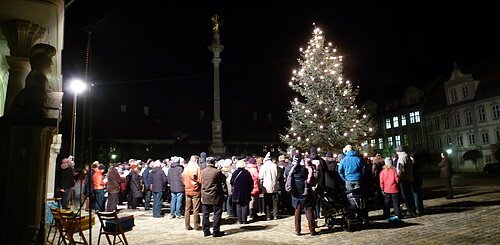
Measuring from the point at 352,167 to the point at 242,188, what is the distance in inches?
125

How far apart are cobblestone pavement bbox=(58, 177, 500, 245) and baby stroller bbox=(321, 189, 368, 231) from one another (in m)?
0.23

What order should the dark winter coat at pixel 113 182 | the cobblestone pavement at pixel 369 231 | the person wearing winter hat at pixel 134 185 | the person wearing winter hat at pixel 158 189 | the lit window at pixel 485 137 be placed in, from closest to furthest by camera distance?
1. the cobblestone pavement at pixel 369 231
2. the dark winter coat at pixel 113 182
3. the person wearing winter hat at pixel 158 189
4. the person wearing winter hat at pixel 134 185
5. the lit window at pixel 485 137

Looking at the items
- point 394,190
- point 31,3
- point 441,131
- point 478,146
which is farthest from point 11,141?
point 441,131

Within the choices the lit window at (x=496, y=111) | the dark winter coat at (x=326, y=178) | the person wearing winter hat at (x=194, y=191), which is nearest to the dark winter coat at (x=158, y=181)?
the person wearing winter hat at (x=194, y=191)

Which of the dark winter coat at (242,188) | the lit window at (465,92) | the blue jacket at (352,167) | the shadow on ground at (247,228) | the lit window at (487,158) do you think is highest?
the lit window at (465,92)

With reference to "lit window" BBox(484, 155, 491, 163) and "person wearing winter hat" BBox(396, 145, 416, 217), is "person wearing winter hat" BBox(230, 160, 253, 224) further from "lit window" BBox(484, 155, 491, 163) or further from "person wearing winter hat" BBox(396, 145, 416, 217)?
"lit window" BBox(484, 155, 491, 163)

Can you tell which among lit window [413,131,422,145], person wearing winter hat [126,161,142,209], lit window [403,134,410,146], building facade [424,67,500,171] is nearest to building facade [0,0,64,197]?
person wearing winter hat [126,161,142,209]

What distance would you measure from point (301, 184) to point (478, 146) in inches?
1477

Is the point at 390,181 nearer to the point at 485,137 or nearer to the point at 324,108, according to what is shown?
the point at 324,108

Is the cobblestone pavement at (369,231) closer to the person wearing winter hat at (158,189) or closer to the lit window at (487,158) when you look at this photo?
the person wearing winter hat at (158,189)

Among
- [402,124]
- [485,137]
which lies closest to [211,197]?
[485,137]

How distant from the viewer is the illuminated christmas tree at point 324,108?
18422 millimetres

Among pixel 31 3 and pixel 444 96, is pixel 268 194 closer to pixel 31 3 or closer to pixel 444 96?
pixel 31 3

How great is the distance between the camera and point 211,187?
880cm
